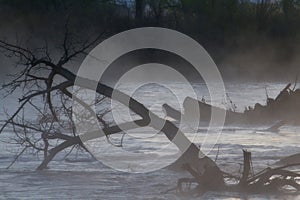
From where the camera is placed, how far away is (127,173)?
1412 centimetres

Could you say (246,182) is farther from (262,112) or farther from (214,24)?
(214,24)

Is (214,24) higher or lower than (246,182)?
higher

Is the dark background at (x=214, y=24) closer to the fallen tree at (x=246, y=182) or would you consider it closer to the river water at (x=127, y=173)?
the river water at (x=127, y=173)

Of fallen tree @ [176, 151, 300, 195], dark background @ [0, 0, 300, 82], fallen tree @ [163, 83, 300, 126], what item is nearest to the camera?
fallen tree @ [176, 151, 300, 195]

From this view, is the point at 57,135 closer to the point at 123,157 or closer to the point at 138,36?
the point at 123,157

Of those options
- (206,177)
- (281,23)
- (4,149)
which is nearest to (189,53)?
(281,23)

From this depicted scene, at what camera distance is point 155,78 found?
116 ft

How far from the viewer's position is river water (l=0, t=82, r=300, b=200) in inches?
494

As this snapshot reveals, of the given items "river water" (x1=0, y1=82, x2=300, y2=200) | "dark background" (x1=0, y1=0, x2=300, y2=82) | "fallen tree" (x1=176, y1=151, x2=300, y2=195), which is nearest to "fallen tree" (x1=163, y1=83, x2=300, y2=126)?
"river water" (x1=0, y1=82, x2=300, y2=200)

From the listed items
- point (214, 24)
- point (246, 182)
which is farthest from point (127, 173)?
point (214, 24)

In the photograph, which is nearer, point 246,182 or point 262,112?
point 246,182

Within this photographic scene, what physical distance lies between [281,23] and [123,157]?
28714 mm

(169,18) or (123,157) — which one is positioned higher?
(169,18)

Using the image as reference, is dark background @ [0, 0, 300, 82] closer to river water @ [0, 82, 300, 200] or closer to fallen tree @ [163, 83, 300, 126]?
fallen tree @ [163, 83, 300, 126]
